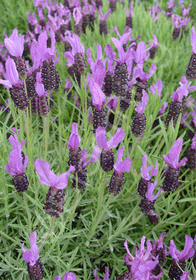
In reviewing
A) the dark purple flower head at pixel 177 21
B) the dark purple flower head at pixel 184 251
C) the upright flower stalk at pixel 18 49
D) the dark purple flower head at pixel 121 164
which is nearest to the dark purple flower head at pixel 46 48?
the upright flower stalk at pixel 18 49

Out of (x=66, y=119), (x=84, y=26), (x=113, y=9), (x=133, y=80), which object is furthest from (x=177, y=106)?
(x=113, y=9)

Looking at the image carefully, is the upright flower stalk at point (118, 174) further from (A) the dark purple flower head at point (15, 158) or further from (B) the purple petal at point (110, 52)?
(B) the purple petal at point (110, 52)

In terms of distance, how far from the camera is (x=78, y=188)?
3.40 feet

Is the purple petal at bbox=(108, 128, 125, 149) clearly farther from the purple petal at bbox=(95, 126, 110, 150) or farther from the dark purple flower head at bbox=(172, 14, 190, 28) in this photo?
the dark purple flower head at bbox=(172, 14, 190, 28)

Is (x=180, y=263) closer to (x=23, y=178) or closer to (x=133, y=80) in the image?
(x=23, y=178)

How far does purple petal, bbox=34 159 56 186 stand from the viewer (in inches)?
26.9

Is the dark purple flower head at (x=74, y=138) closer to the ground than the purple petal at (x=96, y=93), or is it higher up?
closer to the ground

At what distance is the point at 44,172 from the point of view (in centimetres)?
71

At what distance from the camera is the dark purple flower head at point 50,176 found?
2.27 feet

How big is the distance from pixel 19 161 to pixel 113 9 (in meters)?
2.56

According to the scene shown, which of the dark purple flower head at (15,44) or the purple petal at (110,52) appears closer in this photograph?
the dark purple flower head at (15,44)

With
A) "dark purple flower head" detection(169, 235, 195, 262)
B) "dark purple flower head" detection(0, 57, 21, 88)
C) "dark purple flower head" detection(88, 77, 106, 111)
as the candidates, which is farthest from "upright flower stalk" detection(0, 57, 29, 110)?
"dark purple flower head" detection(169, 235, 195, 262)

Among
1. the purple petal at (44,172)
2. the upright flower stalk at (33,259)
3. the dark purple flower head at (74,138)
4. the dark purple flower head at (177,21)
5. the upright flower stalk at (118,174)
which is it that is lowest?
the upright flower stalk at (33,259)

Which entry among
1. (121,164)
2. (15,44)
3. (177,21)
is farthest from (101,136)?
(177,21)
